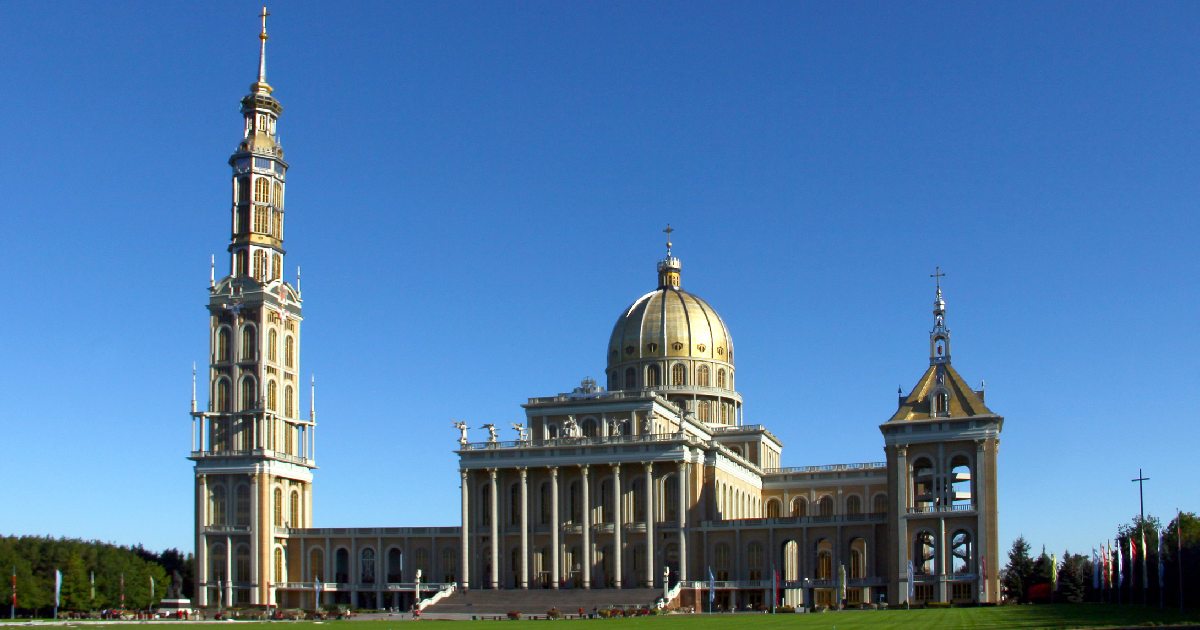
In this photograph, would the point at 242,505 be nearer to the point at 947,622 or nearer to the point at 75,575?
the point at 75,575

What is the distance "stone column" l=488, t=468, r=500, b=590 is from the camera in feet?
431

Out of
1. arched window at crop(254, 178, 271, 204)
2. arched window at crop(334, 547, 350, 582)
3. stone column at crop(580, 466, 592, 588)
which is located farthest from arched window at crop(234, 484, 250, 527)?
stone column at crop(580, 466, 592, 588)

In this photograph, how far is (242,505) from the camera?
14000 cm

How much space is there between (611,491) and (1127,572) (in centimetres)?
3990

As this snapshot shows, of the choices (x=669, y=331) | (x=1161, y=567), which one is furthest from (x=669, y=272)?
(x=1161, y=567)

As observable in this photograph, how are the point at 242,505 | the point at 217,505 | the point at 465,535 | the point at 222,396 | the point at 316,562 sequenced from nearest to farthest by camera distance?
the point at 465,535
the point at 242,505
the point at 217,505
the point at 222,396
the point at 316,562

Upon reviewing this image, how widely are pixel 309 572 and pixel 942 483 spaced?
56.7m

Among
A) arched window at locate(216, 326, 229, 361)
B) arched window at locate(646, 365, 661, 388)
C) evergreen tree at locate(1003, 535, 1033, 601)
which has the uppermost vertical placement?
arched window at locate(216, 326, 229, 361)

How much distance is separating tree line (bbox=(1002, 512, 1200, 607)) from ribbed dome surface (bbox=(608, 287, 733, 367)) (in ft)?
113

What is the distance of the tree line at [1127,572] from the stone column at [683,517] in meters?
28.0

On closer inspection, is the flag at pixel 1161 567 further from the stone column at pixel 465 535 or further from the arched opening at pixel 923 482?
the stone column at pixel 465 535

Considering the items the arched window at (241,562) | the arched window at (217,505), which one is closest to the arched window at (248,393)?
the arched window at (217,505)

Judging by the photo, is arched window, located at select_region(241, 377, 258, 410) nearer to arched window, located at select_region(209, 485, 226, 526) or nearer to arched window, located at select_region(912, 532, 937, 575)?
arched window, located at select_region(209, 485, 226, 526)

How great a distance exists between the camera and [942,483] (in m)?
119
